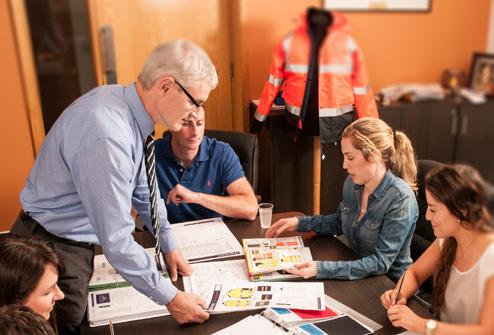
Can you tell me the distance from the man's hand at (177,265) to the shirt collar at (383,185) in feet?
1.72

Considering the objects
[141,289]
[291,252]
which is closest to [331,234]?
[291,252]

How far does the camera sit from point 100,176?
94cm

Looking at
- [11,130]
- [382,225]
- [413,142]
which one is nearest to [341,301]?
[382,225]

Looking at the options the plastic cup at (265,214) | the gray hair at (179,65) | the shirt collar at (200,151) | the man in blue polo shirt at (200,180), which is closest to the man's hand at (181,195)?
the man in blue polo shirt at (200,180)

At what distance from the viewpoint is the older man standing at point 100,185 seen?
937mm

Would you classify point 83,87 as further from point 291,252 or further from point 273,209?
point 291,252

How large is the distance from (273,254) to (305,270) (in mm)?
144

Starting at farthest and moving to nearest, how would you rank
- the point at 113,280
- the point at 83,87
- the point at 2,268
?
the point at 113,280 → the point at 2,268 → the point at 83,87

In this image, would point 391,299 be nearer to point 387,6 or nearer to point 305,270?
point 305,270

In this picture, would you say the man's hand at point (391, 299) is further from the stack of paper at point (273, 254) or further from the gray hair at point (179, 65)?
the gray hair at point (179, 65)

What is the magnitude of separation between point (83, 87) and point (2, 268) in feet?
1.57

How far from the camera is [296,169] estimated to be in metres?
0.76

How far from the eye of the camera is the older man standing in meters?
0.94

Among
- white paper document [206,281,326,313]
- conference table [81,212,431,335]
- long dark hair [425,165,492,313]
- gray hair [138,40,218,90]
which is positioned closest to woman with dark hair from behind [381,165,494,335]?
long dark hair [425,165,492,313]
